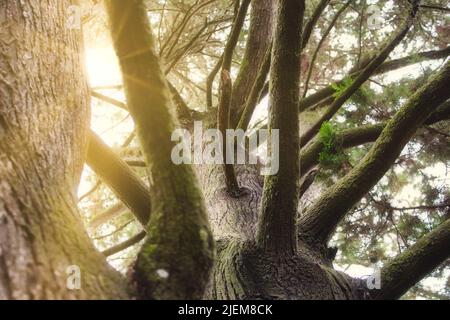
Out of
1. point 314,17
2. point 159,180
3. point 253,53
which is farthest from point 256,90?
point 159,180

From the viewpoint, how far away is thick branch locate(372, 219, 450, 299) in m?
2.20

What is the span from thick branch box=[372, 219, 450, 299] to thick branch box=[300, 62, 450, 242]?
1.31ft

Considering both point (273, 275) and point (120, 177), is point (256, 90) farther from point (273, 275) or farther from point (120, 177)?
point (273, 275)

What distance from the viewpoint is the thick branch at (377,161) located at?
7.30ft

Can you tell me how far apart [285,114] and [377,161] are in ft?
2.26

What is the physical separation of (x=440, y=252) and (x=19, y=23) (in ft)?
7.94

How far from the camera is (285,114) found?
79.0 inches

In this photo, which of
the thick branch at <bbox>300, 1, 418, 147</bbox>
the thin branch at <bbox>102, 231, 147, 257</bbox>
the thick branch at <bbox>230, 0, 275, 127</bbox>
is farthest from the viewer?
the thick branch at <bbox>230, 0, 275, 127</bbox>

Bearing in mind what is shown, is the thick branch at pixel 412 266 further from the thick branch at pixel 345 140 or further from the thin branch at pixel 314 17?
the thin branch at pixel 314 17

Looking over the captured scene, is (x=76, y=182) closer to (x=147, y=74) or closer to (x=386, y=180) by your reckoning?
(x=147, y=74)

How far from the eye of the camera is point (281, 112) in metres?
2.01

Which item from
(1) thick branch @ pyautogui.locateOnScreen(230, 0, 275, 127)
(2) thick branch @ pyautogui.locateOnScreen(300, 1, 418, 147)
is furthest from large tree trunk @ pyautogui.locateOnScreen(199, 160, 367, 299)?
(1) thick branch @ pyautogui.locateOnScreen(230, 0, 275, 127)

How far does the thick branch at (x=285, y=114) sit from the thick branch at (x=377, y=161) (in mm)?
394

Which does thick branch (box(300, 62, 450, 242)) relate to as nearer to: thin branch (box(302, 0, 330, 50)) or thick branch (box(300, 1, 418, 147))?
thick branch (box(300, 1, 418, 147))
